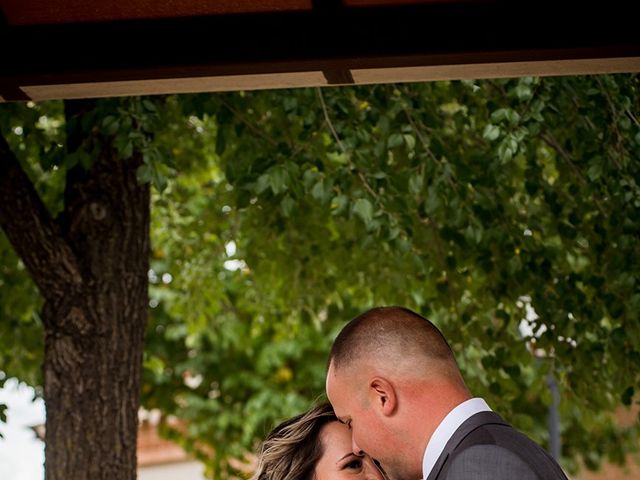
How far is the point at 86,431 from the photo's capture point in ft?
17.5

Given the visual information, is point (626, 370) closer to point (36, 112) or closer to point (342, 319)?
point (36, 112)

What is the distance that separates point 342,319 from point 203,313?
4448 mm

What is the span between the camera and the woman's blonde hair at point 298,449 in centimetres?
448

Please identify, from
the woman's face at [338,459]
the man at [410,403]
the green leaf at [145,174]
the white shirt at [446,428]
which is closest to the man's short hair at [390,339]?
the man at [410,403]

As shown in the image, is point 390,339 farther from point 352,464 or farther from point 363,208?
point 363,208

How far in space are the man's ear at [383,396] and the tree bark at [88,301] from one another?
2.48m

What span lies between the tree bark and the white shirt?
2.64 meters

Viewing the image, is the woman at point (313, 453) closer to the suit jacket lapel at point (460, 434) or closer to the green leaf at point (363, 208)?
the green leaf at point (363, 208)

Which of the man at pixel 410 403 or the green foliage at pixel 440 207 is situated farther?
the green foliage at pixel 440 207

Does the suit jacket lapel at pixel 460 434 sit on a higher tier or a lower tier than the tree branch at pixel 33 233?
lower

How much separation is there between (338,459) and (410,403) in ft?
4.35

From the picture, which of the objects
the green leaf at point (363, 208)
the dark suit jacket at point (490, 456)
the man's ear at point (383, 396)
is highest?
the green leaf at point (363, 208)

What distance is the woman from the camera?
4383 mm

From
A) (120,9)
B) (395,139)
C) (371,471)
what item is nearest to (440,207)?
(395,139)
